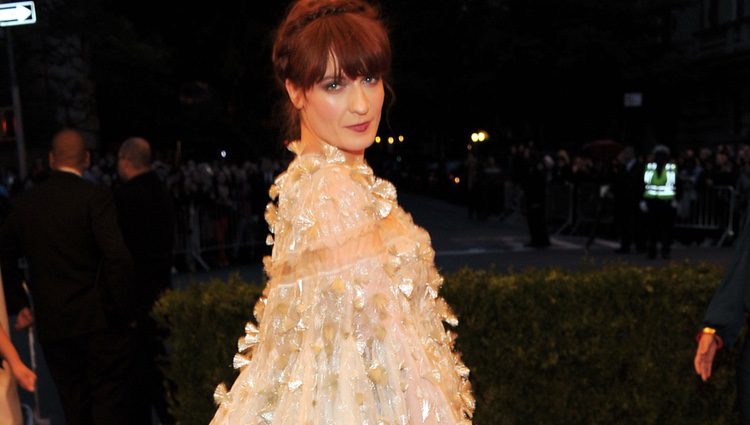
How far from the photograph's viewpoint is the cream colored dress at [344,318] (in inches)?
82.2

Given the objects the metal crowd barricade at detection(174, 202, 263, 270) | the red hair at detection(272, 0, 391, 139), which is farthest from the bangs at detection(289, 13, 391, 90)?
the metal crowd barricade at detection(174, 202, 263, 270)

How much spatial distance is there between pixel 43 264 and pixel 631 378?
3.50 m

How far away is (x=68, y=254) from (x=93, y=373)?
0.77 m

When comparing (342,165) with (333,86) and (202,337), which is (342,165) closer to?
(333,86)

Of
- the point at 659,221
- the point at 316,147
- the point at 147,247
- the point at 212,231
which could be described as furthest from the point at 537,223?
the point at 316,147

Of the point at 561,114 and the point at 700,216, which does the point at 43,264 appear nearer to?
the point at 700,216

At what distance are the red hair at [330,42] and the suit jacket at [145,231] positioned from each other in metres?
3.34

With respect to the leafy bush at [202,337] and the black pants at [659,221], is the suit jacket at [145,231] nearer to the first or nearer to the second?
the leafy bush at [202,337]

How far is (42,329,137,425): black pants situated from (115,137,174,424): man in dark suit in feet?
1.08

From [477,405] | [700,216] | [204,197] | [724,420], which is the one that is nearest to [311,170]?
[477,405]

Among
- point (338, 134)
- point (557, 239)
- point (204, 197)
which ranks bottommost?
point (557, 239)

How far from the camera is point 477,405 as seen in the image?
436 centimetres

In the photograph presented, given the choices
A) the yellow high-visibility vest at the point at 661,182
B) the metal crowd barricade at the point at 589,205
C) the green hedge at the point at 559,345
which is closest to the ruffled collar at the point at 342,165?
the green hedge at the point at 559,345

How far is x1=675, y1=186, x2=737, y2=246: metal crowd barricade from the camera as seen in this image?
1557cm
